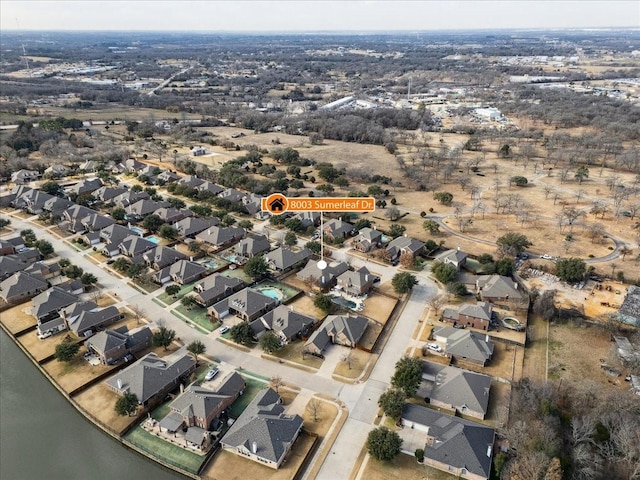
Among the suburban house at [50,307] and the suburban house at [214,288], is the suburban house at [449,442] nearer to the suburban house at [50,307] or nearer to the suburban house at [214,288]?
the suburban house at [214,288]

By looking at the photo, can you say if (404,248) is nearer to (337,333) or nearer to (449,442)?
(337,333)

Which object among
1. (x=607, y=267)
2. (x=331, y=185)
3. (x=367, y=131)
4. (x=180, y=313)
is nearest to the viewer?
(x=180, y=313)

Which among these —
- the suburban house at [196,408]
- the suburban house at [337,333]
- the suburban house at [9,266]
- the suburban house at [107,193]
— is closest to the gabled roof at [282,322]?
the suburban house at [337,333]

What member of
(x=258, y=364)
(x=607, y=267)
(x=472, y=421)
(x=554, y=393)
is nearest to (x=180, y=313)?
(x=258, y=364)

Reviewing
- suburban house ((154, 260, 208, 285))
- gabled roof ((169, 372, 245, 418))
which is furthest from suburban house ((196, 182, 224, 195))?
gabled roof ((169, 372, 245, 418))

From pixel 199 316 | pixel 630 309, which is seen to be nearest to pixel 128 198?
pixel 199 316

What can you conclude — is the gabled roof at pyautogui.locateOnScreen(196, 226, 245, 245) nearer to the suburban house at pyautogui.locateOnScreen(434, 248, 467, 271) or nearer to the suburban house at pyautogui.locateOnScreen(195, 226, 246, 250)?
the suburban house at pyautogui.locateOnScreen(195, 226, 246, 250)

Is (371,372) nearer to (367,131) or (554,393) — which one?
(554,393)
